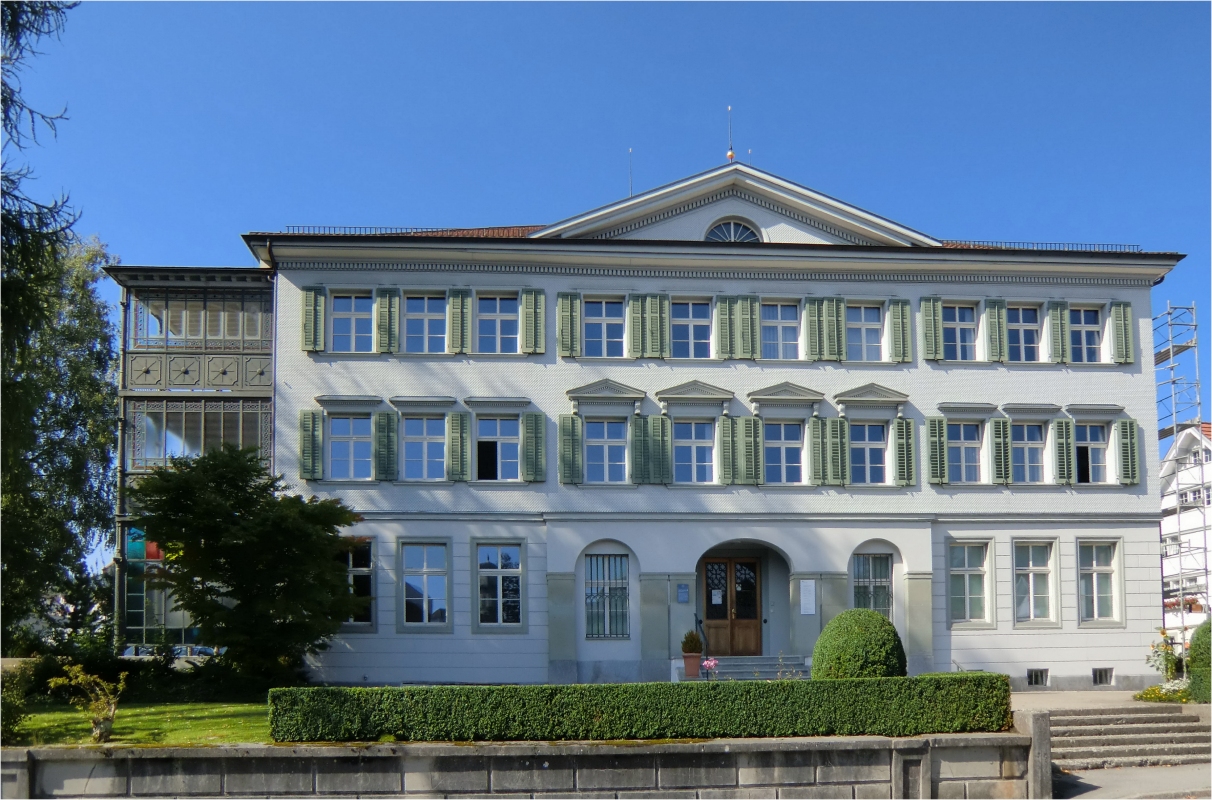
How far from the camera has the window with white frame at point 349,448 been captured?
94.8 feet

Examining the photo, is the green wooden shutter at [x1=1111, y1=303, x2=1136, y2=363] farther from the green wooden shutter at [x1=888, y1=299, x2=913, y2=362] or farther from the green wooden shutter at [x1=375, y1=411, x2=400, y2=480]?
the green wooden shutter at [x1=375, y1=411, x2=400, y2=480]

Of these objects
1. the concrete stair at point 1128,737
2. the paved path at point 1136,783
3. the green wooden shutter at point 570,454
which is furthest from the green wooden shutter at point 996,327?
the paved path at point 1136,783

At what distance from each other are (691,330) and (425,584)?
871cm

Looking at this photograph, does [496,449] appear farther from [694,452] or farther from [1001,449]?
[1001,449]

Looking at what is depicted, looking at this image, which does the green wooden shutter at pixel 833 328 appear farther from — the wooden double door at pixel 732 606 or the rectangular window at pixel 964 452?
the wooden double door at pixel 732 606

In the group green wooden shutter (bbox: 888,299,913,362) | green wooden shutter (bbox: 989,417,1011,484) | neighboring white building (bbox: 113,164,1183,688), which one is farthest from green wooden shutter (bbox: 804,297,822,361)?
green wooden shutter (bbox: 989,417,1011,484)

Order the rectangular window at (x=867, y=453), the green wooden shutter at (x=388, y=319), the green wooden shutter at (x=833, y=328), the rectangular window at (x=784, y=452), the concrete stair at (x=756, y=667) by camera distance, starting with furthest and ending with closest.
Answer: the green wooden shutter at (x=833, y=328), the rectangular window at (x=867, y=453), the rectangular window at (x=784, y=452), the green wooden shutter at (x=388, y=319), the concrete stair at (x=756, y=667)

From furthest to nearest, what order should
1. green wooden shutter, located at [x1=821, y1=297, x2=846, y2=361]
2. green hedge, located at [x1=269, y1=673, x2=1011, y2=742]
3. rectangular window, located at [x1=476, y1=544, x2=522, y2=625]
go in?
green wooden shutter, located at [x1=821, y1=297, x2=846, y2=361] < rectangular window, located at [x1=476, y1=544, x2=522, y2=625] < green hedge, located at [x1=269, y1=673, x2=1011, y2=742]

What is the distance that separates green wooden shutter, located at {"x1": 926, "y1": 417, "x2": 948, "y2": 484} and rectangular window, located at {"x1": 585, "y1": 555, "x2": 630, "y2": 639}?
7.78m

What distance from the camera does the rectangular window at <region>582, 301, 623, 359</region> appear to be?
29.8m

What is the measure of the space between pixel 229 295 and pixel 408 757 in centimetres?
1618

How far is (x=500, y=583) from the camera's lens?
94.5 feet

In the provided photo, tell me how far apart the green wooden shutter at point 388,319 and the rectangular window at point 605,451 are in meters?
4.93

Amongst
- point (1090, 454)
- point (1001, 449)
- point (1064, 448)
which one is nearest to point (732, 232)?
point (1001, 449)
